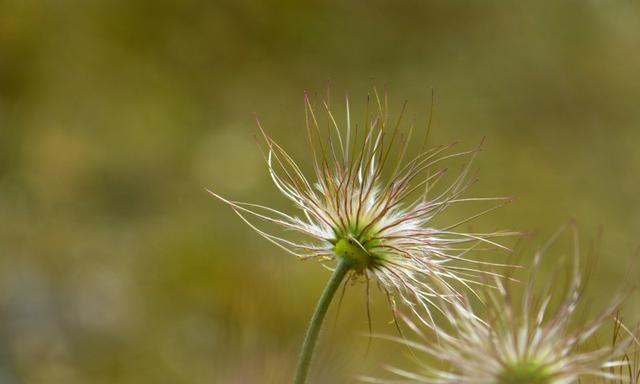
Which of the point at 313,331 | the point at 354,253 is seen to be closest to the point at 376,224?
the point at 354,253

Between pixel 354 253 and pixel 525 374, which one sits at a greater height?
pixel 354 253

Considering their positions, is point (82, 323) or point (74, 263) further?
point (74, 263)

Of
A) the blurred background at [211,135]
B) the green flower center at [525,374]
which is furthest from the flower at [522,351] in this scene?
the blurred background at [211,135]

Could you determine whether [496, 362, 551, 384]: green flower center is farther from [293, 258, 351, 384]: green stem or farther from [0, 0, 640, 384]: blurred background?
[0, 0, 640, 384]: blurred background

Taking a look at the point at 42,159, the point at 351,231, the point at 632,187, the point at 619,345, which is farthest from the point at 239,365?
the point at 632,187

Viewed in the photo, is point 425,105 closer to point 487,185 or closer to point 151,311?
point 487,185

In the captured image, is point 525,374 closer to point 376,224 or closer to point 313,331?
point 313,331
